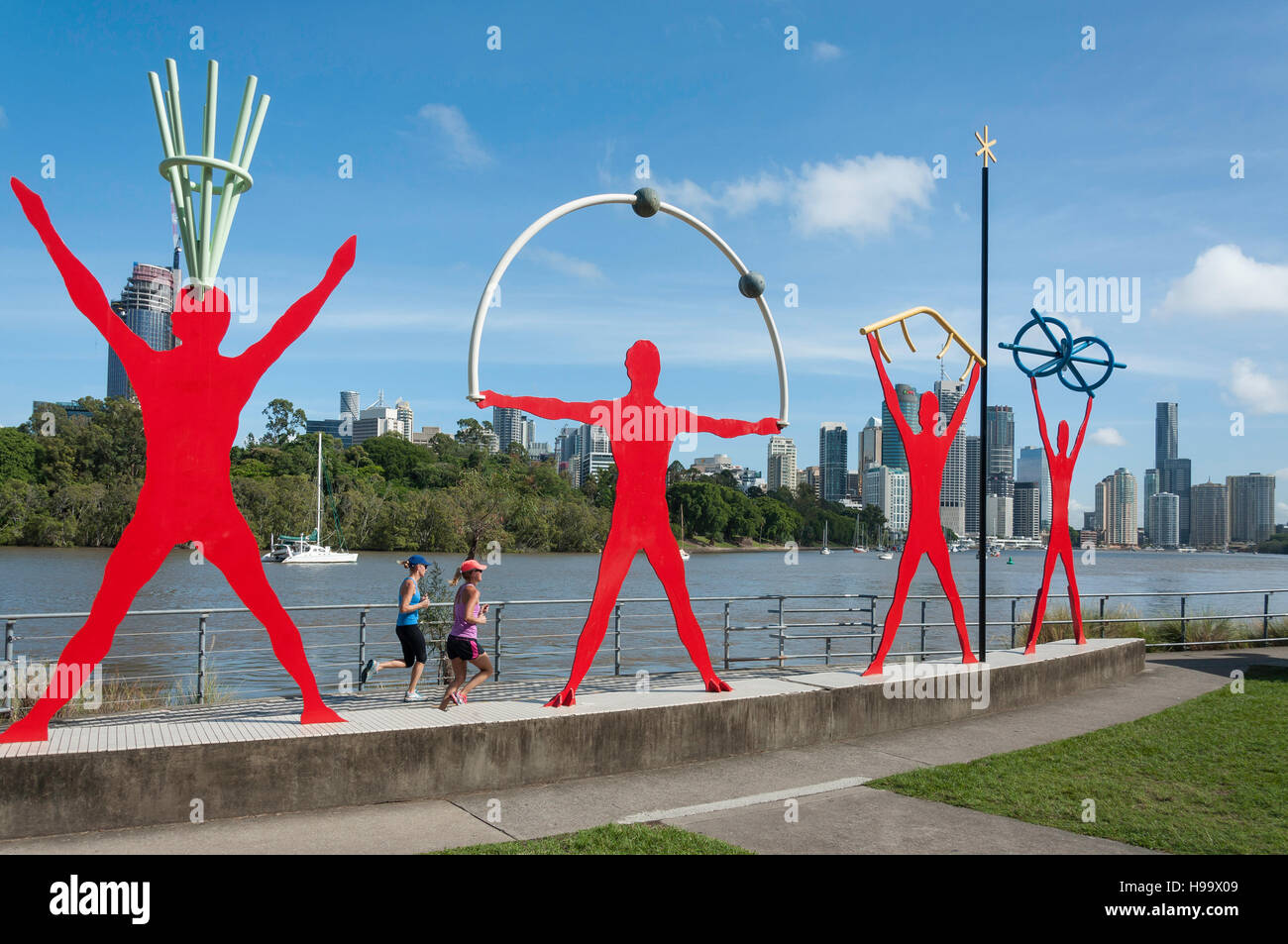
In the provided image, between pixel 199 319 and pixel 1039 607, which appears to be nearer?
pixel 199 319

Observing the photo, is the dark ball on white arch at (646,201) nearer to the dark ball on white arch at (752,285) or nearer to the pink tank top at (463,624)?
the dark ball on white arch at (752,285)

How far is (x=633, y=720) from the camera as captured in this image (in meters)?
8.37

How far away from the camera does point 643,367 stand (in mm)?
9398

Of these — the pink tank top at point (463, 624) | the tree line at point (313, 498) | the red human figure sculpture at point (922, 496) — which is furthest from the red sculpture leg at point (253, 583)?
the tree line at point (313, 498)

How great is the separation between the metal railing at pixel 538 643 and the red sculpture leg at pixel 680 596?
1480 mm

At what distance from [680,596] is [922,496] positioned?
3.89 meters

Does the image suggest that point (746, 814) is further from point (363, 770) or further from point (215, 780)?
point (215, 780)

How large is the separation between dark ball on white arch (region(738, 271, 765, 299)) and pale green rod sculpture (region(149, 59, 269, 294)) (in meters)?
4.82

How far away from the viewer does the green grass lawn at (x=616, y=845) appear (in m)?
5.81

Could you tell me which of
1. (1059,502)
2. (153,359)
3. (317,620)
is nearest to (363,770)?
(153,359)

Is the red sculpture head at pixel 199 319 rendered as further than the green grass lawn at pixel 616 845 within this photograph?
Yes

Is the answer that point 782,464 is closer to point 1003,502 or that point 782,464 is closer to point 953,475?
point 1003,502

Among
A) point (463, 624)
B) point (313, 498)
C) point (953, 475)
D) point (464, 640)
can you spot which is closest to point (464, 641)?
point (464, 640)

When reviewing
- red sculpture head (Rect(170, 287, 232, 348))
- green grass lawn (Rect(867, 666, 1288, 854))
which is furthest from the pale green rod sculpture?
green grass lawn (Rect(867, 666, 1288, 854))
